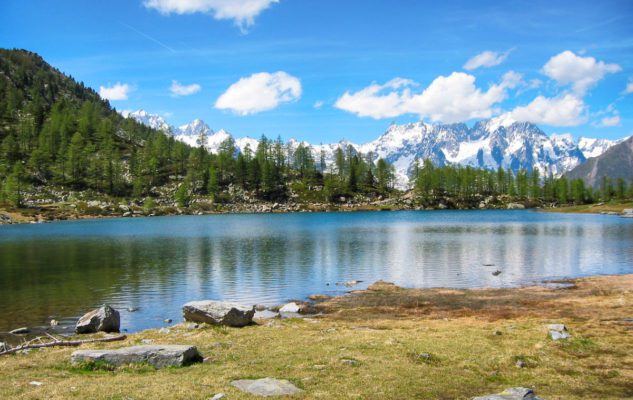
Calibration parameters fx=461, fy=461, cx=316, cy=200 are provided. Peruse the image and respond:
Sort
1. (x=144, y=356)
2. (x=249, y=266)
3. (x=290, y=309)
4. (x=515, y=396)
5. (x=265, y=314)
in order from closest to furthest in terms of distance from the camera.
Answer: (x=515, y=396) < (x=144, y=356) < (x=265, y=314) < (x=290, y=309) < (x=249, y=266)

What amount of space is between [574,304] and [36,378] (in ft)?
132

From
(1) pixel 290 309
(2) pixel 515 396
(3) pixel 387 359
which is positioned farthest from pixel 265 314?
(2) pixel 515 396

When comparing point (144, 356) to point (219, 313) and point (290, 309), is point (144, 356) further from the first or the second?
point (290, 309)

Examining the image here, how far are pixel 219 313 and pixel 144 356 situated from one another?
12.0 m

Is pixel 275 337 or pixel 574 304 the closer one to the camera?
pixel 275 337

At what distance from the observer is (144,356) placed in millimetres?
21688

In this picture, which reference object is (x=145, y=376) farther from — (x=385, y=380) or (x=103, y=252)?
(x=103, y=252)

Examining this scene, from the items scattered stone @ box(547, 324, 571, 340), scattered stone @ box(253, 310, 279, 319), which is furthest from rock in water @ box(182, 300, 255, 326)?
scattered stone @ box(547, 324, 571, 340)

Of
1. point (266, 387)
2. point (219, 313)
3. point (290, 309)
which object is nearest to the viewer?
point (266, 387)

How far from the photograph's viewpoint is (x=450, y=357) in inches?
928

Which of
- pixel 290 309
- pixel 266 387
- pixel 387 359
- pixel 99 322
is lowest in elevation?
pixel 290 309

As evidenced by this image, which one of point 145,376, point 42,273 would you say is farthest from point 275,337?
point 42,273

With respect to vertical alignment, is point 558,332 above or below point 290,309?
above

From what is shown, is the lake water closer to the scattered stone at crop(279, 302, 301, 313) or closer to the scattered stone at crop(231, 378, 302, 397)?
the scattered stone at crop(279, 302, 301, 313)
